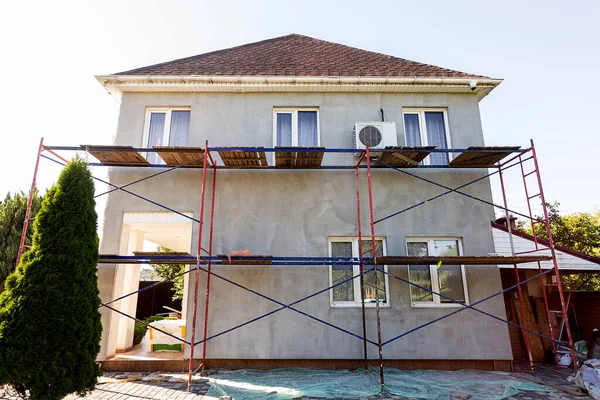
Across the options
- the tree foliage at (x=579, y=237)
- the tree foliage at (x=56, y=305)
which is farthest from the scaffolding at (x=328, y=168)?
the tree foliage at (x=579, y=237)

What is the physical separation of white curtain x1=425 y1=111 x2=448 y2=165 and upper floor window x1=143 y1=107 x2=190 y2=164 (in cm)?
585

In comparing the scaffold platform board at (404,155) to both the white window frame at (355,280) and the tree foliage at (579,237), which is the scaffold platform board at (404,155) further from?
the tree foliage at (579,237)

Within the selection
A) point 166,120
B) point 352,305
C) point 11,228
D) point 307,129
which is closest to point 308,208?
point 307,129

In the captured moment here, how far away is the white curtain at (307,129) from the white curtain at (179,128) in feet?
8.86

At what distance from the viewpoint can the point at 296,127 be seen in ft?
25.9

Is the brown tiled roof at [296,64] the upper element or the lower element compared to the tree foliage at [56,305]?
upper

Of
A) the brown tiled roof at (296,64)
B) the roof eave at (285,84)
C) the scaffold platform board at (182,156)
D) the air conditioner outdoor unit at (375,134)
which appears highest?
the brown tiled roof at (296,64)

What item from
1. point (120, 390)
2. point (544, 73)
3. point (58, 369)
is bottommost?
point (120, 390)

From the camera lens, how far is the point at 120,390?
17.3ft

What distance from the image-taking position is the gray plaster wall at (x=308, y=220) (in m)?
6.62

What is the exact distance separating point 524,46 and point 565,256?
537 centimetres

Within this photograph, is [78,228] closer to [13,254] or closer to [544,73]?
[13,254]

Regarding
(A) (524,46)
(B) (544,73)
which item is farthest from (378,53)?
(B) (544,73)

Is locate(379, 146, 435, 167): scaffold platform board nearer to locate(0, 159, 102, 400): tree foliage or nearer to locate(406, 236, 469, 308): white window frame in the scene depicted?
locate(406, 236, 469, 308): white window frame
